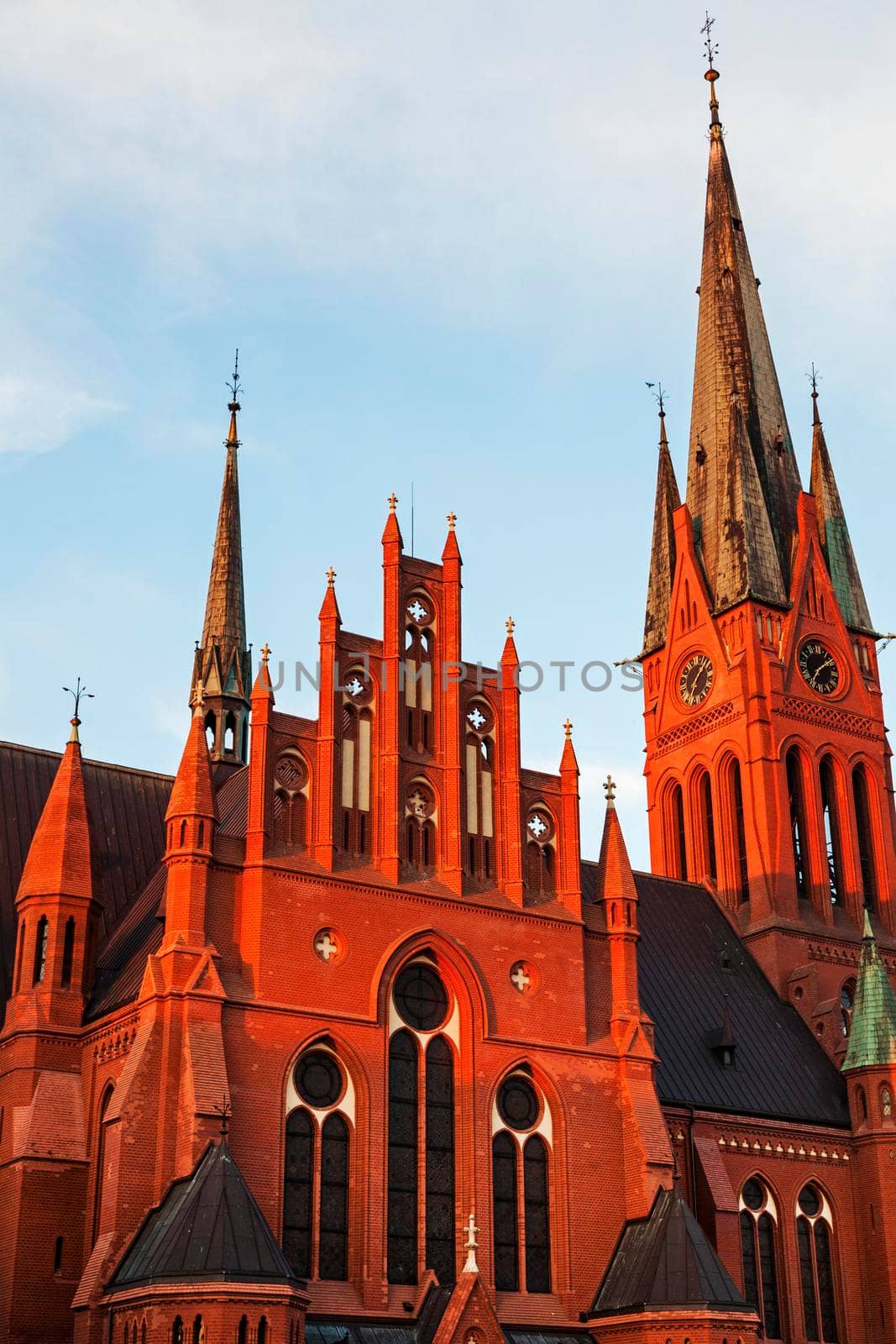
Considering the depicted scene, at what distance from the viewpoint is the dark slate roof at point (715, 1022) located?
4828 centimetres

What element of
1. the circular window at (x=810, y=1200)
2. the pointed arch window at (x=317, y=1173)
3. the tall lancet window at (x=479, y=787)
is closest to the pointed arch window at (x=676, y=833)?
the circular window at (x=810, y=1200)

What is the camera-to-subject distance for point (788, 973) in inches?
2172

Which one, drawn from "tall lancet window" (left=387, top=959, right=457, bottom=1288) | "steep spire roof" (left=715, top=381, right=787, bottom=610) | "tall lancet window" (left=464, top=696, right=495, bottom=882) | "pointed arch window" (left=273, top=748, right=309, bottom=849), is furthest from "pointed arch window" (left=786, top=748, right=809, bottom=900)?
"pointed arch window" (left=273, top=748, right=309, bottom=849)

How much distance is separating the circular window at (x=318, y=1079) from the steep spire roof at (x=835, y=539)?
3242 centimetres

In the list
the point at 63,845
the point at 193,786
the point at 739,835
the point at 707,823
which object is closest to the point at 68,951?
the point at 63,845

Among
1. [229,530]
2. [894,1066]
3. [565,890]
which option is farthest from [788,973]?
[229,530]

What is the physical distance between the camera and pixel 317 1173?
36125mm

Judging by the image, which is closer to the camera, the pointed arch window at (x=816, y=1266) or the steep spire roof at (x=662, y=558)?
the pointed arch window at (x=816, y=1266)

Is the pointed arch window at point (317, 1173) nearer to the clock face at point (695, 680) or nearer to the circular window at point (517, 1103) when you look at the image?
the circular window at point (517, 1103)

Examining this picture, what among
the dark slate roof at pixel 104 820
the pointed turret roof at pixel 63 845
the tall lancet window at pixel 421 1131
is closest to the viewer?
the tall lancet window at pixel 421 1131

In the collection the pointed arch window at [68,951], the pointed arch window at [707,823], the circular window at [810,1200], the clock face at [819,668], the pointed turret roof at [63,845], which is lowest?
the circular window at [810,1200]

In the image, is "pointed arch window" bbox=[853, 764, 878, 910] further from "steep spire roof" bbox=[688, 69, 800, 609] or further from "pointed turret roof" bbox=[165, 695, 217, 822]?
"pointed turret roof" bbox=[165, 695, 217, 822]

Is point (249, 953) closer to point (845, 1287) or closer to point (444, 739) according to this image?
point (444, 739)

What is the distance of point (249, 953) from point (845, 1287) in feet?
69.3
